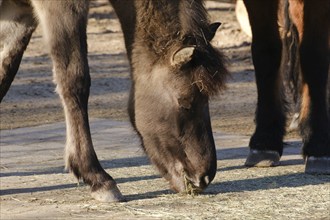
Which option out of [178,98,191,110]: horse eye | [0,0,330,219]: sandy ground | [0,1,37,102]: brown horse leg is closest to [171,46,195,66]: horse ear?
[178,98,191,110]: horse eye

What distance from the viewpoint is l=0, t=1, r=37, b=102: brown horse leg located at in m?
7.33

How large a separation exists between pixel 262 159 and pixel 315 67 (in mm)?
813

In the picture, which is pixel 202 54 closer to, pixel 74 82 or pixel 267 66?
pixel 74 82

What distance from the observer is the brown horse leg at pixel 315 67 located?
7.94 m

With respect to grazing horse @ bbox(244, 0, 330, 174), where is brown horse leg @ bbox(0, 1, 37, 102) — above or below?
above

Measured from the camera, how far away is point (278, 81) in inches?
326

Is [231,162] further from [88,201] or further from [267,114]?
[88,201]

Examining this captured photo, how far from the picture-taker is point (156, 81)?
6797mm

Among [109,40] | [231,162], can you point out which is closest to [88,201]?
[231,162]

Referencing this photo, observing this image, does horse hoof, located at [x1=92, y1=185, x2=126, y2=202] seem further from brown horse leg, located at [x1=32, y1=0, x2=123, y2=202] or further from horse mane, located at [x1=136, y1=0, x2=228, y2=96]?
horse mane, located at [x1=136, y1=0, x2=228, y2=96]

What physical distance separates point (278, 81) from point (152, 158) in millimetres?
1867

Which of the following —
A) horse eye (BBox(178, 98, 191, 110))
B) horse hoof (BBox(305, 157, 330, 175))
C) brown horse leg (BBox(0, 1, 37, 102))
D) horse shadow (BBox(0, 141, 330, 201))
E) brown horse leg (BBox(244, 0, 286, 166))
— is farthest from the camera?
brown horse leg (BBox(244, 0, 286, 166))

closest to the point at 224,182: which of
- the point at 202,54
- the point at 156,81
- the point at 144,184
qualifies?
the point at 144,184

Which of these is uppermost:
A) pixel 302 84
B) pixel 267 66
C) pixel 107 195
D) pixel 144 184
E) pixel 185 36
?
pixel 185 36
